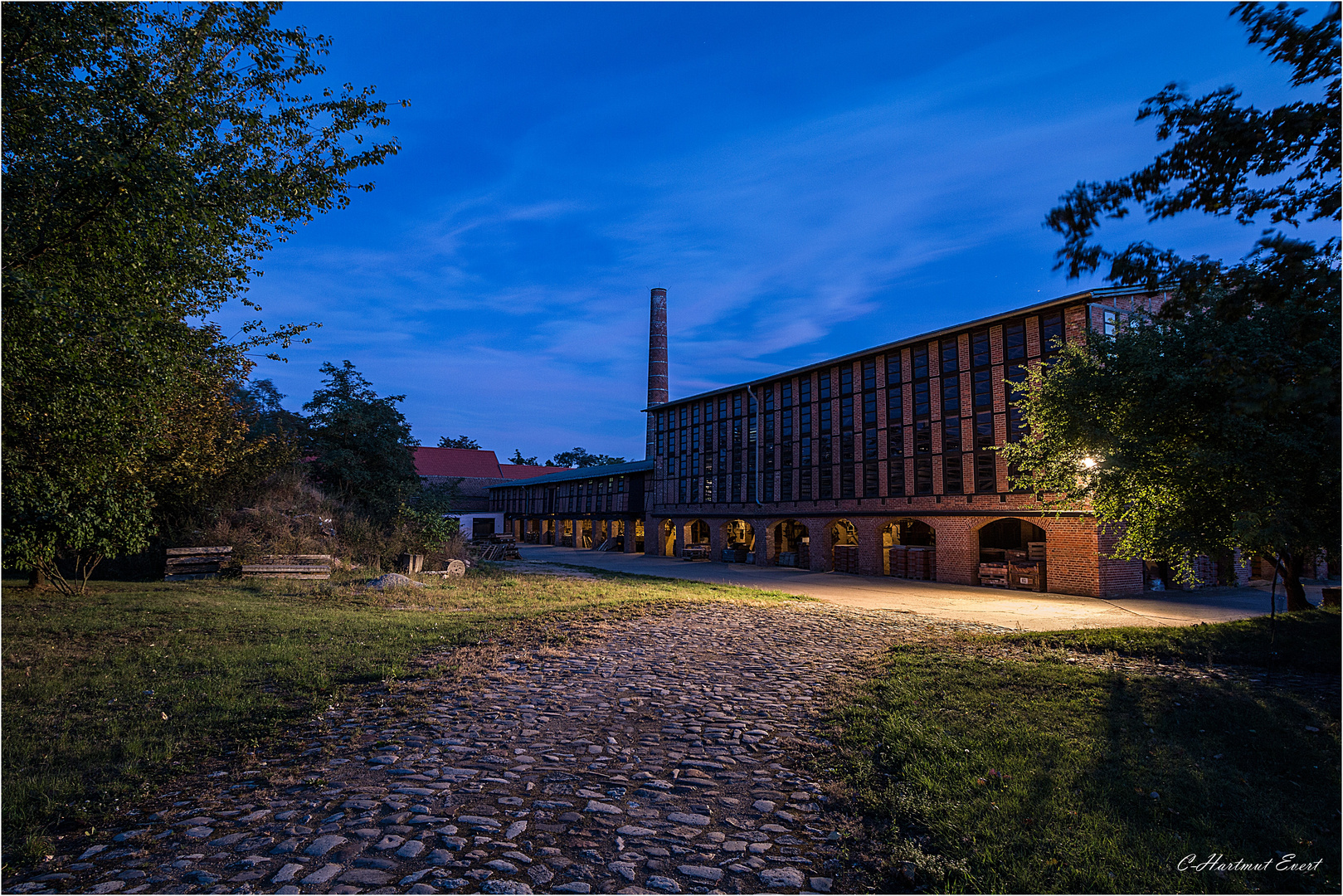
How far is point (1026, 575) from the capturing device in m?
22.3

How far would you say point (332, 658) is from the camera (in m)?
8.41

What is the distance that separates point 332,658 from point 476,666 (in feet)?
6.53

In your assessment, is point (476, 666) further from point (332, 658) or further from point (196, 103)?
point (196, 103)

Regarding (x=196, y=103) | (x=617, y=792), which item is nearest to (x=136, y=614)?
(x=196, y=103)

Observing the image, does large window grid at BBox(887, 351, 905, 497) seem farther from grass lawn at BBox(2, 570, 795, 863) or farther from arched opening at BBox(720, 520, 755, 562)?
grass lawn at BBox(2, 570, 795, 863)

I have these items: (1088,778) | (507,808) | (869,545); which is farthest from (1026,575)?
(507,808)

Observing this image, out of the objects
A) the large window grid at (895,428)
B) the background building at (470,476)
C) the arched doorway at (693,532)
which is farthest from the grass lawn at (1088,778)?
the background building at (470,476)

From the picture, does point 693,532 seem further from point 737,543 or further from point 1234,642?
point 1234,642

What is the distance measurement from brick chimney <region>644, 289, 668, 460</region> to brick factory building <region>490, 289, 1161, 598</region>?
521 centimetres

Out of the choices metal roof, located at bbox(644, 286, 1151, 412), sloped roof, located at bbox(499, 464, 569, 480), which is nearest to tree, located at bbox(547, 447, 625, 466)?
sloped roof, located at bbox(499, 464, 569, 480)

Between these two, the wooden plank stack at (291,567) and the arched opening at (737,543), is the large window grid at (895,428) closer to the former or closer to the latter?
the arched opening at (737,543)

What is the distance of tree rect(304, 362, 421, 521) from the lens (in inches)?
1160

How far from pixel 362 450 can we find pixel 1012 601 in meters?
28.2

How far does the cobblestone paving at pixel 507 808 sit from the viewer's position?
3.39m
